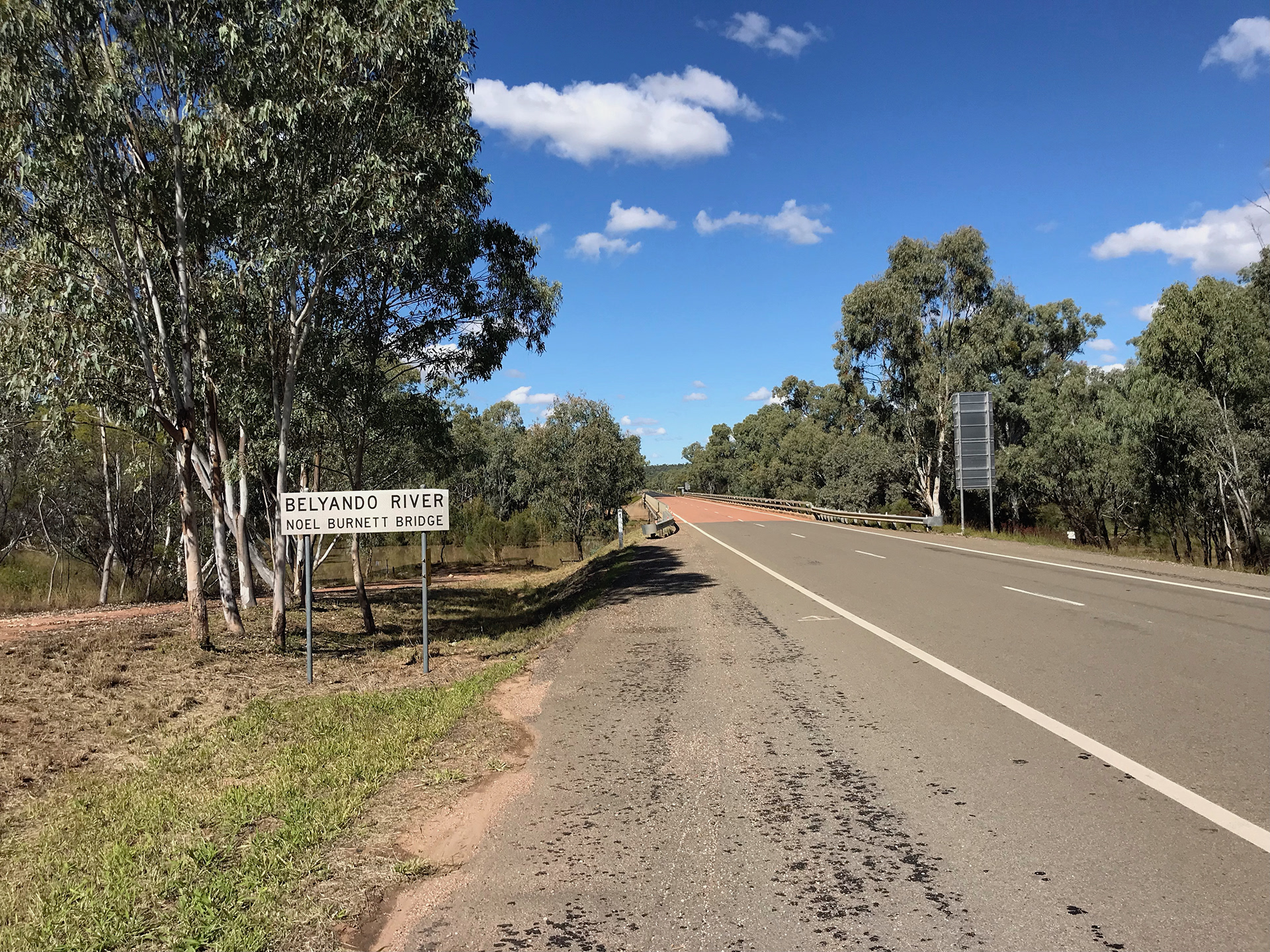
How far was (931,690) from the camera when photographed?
7027mm

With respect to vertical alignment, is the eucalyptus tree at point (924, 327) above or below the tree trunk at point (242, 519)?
above

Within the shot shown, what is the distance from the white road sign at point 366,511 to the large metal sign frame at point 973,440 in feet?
82.9

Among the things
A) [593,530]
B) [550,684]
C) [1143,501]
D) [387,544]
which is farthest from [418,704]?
[387,544]

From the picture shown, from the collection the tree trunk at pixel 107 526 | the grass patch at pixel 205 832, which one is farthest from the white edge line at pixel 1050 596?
the tree trunk at pixel 107 526

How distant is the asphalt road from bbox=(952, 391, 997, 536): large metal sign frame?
20.4 metres

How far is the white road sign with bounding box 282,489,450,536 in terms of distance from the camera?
9.68 metres

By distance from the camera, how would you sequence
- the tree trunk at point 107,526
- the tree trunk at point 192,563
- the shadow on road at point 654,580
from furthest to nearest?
1. the tree trunk at point 107,526
2. the shadow on road at point 654,580
3. the tree trunk at point 192,563

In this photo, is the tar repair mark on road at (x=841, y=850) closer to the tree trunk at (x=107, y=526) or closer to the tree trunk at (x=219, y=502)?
the tree trunk at (x=219, y=502)

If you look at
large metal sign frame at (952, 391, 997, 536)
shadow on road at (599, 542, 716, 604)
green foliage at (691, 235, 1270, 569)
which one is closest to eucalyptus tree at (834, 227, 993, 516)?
green foliage at (691, 235, 1270, 569)

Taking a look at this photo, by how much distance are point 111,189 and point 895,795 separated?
1225cm

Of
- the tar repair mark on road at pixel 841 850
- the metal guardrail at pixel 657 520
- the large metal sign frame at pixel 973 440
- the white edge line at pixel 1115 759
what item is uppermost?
the large metal sign frame at pixel 973 440

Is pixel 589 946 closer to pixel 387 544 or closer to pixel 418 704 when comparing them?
pixel 418 704

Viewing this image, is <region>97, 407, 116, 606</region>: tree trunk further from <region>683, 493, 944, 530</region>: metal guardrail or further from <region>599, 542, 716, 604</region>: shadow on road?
<region>683, 493, 944, 530</region>: metal guardrail

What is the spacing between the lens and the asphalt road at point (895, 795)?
3.40 meters
